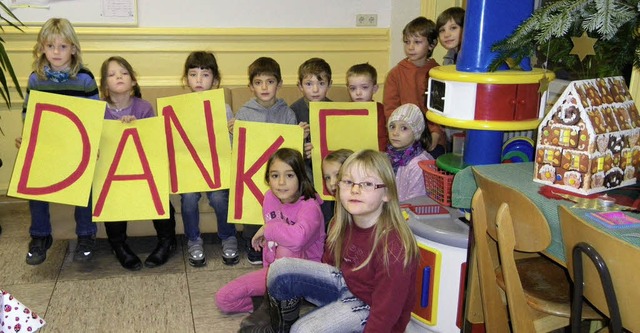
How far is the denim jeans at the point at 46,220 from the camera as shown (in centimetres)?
307

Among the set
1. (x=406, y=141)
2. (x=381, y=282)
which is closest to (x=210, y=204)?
(x=406, y=141)

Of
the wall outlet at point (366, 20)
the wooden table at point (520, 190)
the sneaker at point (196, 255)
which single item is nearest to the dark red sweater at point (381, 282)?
the wooden table at point (520, 190)

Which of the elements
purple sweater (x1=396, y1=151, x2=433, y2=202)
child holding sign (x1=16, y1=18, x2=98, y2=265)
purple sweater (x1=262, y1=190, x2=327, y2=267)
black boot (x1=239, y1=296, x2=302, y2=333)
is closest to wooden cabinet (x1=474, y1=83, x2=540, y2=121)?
purple sweater (x1=396, y1=151, x2=433, y2=202)

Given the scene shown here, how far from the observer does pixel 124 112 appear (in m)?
3.08

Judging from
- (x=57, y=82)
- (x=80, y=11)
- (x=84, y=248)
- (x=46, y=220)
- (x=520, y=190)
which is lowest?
(x=84, y=248)

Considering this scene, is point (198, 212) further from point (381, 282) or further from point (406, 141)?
point (381, 282)

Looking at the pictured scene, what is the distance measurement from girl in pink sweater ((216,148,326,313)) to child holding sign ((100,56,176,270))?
2.06 feet

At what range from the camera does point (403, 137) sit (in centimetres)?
281

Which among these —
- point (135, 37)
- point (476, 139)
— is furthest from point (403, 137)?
point (135, 37)

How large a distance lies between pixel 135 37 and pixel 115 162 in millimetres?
1389

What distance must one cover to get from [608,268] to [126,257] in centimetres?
235

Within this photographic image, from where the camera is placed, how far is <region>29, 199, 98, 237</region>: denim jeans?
307cm

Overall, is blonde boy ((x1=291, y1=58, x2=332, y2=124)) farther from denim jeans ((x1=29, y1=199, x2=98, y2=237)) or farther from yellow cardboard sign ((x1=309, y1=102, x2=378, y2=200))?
denim jeans ((x1=29, y1=199, x2=98, y2=237))

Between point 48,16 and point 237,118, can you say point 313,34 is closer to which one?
point 237,118
